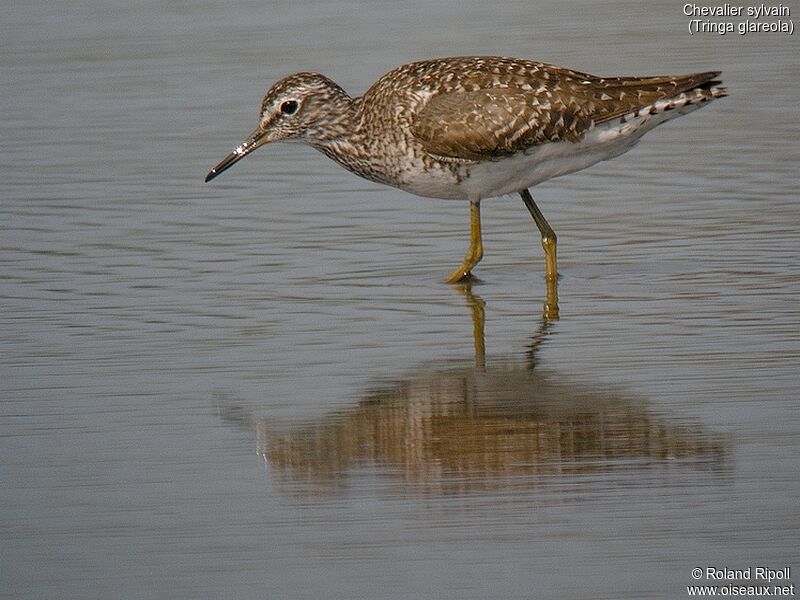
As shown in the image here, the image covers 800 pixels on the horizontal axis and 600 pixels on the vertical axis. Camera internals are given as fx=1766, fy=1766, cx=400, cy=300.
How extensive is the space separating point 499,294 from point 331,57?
25.9 ft

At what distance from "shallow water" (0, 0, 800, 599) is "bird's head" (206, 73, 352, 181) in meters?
0.81

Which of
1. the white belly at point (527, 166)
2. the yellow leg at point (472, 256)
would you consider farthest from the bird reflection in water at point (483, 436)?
the white belly at point (527, 166)

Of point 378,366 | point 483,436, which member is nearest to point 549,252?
point 378,366

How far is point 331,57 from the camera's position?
1880 centimetres

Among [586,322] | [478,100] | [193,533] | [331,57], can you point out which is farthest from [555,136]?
[331,57]

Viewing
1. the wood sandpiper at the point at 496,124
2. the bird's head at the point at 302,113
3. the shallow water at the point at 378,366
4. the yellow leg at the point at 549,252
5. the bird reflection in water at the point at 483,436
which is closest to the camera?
the shallow water at the point at 378,366

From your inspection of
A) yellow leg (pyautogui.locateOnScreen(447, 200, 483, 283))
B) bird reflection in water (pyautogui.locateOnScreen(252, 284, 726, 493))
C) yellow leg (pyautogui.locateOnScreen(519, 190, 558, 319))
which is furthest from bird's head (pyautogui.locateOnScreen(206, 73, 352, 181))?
bird reflection in water (pyautogui.locateOnScreen(252, 284, 726, 493))

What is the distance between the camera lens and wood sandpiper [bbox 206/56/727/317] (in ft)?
38.0

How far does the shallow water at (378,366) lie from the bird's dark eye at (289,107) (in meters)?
0.99

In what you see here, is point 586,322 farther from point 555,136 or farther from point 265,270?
point 265,270

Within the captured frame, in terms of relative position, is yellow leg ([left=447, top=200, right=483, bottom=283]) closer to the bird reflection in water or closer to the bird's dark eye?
the bird's dark eye

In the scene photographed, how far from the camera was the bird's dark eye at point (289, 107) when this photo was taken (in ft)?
40.4

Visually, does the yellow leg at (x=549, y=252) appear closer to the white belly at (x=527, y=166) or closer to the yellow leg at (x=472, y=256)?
the white belly at (x=527, y=166)

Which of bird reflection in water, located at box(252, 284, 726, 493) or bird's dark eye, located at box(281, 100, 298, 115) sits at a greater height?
bird's dark eye, located at box(281, 100, 298, 115)
